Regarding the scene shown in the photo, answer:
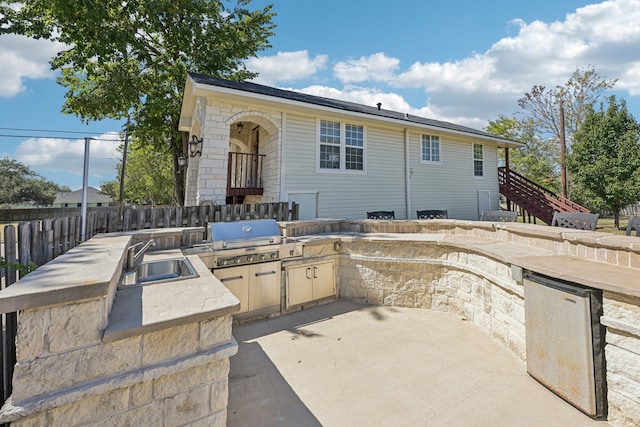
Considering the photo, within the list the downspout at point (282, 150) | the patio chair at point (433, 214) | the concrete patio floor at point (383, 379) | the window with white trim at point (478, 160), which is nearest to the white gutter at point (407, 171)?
the patio chair at point (433, 214)

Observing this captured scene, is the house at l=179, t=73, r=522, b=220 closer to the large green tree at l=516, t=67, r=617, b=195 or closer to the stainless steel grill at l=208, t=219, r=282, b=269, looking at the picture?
the stainless steel grill at l=208, t=219, r=282, b=269

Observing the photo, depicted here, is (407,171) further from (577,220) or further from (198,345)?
(198,345)

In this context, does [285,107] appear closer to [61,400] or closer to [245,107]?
[245,107]

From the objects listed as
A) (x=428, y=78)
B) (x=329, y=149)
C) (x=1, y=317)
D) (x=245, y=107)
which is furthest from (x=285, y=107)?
(x=428, y=78)

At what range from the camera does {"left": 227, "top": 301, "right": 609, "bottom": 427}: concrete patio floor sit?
7.72 feet

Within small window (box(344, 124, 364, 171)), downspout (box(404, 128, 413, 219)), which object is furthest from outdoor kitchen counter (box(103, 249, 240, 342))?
downspout (box(404, 128, 413, 219))

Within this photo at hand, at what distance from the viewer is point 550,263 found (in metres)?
2.86

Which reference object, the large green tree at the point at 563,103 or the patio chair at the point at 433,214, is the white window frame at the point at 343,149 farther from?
the large green tree at the point at 563,103

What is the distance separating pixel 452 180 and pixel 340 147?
578 cm

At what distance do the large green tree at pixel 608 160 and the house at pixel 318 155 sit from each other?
18.3 feet

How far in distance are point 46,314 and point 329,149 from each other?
8.54 meters

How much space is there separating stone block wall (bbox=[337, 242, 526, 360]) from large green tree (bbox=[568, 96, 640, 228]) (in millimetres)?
14068

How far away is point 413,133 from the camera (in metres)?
10.9

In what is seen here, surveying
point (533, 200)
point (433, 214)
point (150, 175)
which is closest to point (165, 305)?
point (433, 214)
